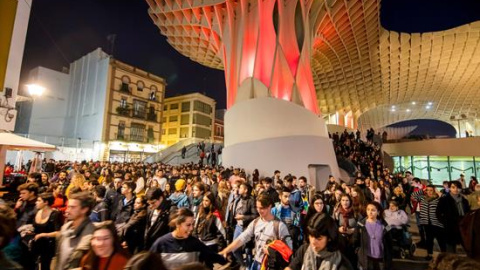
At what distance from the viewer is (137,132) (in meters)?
31.9

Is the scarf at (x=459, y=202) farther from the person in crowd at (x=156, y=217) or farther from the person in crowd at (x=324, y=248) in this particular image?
the person in crowd at (x=156, y=217)

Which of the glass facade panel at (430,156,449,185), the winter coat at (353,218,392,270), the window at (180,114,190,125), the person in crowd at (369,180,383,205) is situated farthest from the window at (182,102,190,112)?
the winter coat at (353,218,392,270)

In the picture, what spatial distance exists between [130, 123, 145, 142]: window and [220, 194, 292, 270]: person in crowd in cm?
3091

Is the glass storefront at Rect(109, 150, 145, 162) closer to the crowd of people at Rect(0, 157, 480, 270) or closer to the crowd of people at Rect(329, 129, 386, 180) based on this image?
the crowd of people at Rect(329, 129, 386, 180)

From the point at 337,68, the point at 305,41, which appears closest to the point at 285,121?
the point at 305,41

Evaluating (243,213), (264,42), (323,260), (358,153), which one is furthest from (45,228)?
(358,153)

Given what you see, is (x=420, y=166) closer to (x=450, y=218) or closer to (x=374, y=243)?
(x=450, y=218)

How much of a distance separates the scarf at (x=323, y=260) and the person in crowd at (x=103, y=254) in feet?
5.12

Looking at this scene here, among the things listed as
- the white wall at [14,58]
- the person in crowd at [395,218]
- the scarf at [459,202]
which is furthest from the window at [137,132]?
the scarf at [459,202]

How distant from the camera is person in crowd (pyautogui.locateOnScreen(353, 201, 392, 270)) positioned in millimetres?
3551

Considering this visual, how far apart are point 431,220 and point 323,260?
188 inches

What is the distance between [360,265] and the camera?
3707mm

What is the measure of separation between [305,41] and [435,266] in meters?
17.3

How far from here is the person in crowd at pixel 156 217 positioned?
11.1 ft
